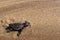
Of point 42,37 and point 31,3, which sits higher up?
point 31,3

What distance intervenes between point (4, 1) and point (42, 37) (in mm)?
305

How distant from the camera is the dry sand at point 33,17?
0.80 m

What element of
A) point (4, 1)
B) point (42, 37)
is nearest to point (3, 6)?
point (4, 1)

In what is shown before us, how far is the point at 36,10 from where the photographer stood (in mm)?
899

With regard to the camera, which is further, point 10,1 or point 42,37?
point 10,1

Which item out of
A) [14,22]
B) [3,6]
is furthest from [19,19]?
[3,6]

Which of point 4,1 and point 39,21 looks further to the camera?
point 4,1

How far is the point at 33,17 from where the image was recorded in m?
0.86

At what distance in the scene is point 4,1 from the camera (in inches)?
37.9

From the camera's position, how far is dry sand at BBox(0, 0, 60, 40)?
0.80 m

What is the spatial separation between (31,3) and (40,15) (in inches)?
4.1

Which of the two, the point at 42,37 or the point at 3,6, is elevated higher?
the point at 3,6

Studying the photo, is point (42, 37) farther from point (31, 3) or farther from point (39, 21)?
point (31, 3)

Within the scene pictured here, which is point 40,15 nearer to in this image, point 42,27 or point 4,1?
point 42,27
